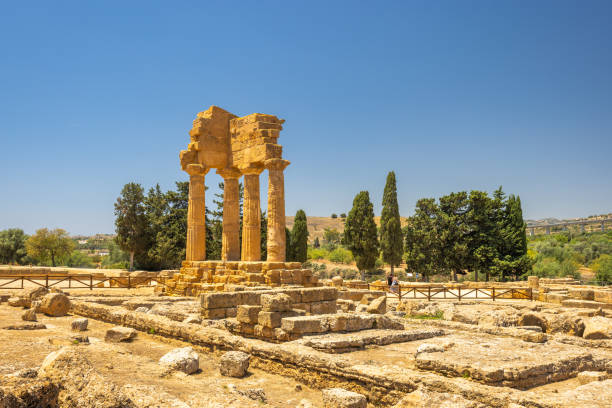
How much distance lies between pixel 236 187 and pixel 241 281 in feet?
18.4

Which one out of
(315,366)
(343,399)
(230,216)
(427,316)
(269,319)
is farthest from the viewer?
(230,216)

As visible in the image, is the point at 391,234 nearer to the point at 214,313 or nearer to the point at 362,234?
the point at 362,234

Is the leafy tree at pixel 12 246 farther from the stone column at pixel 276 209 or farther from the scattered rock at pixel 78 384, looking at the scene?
the scattered rock at pixel 78 384

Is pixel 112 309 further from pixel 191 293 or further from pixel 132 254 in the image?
pixel 132 254

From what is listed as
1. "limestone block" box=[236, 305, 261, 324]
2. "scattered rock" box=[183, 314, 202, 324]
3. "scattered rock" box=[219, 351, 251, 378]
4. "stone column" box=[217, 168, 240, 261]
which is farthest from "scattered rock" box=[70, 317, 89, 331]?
"stone column" box=[217, 168, 240, 261]

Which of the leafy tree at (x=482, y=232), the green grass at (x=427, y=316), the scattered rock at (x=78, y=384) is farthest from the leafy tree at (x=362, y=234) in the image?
the scattered rock at (x=78, y=384)

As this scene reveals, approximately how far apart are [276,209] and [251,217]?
4.60 ft

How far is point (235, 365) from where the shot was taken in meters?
7.03

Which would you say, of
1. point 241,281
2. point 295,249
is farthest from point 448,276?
point 241,281

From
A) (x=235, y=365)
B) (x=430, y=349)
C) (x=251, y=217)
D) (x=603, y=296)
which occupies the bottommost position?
(x=603, y=296)

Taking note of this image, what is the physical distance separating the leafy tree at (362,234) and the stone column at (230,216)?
21.0 metres

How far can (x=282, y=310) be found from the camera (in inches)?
361

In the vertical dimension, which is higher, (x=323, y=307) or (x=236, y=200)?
(x=236, y=200)

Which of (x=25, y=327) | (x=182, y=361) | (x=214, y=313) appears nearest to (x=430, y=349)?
(x=182, y=361)
